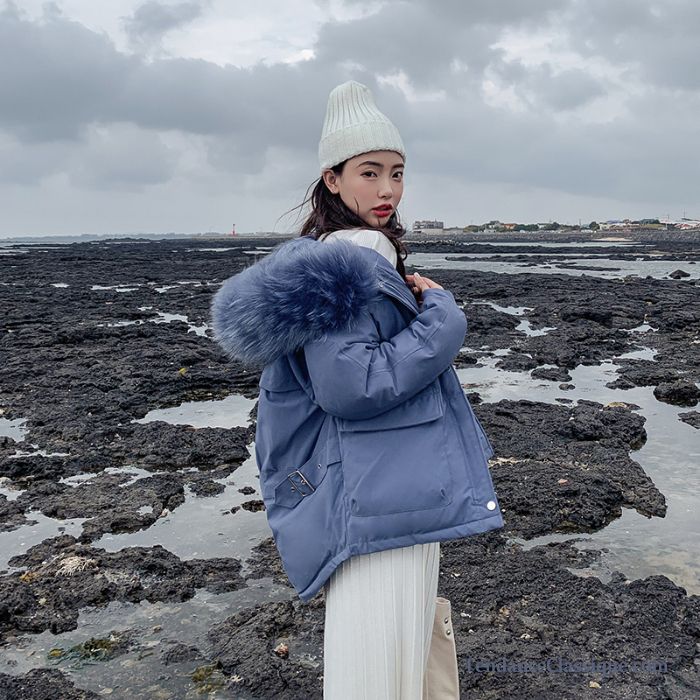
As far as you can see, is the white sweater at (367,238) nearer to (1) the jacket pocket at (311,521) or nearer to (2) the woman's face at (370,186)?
(2) the woman's face at (370,186)

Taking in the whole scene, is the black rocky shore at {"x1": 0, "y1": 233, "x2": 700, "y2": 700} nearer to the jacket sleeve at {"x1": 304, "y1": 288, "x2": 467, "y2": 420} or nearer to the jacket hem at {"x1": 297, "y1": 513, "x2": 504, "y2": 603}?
the jacket sleeve at {"x1": 304, "y1": 288, "x2": 467, "y2": 420}

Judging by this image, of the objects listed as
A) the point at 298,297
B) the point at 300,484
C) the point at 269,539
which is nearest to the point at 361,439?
the point at 300,484

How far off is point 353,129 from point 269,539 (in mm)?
3021

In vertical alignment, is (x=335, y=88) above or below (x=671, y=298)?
above

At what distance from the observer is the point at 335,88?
2.00m

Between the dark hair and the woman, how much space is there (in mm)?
59

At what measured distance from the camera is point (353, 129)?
6.14ft

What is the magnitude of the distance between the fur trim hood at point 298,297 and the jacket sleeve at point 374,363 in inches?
1.7

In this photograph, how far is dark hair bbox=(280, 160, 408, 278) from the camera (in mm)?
1902

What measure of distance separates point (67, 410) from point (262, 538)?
149 inches

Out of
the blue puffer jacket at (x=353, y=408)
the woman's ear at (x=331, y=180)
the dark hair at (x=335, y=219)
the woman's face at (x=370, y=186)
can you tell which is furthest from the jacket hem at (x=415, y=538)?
the woman's ear at (x=331, y=180)

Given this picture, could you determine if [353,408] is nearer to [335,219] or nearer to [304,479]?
[304,479]

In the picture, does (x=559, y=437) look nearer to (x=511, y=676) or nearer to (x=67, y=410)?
(x=511, y=676)

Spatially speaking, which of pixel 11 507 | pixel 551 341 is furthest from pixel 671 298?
pixel 11 507
